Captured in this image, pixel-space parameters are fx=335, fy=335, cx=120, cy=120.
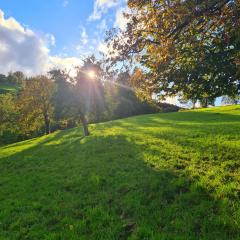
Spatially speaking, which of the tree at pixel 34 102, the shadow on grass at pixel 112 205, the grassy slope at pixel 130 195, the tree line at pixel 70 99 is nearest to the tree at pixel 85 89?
the tree line at pixel 70 99

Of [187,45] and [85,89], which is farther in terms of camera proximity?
[85,89]

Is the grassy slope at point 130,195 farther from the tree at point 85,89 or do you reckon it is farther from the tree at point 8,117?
the tree at point 8,117

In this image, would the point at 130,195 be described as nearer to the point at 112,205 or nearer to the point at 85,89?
the point at 112,205

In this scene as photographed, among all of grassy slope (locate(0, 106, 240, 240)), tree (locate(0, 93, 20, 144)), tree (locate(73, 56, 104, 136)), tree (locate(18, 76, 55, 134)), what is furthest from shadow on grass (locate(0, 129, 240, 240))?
tree (locate(0, 93, 20, 144))

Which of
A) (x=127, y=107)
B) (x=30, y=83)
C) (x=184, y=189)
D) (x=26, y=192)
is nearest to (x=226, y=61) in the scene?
(x=184, y=189)

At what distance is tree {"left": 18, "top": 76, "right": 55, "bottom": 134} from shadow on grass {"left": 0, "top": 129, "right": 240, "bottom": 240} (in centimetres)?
4943

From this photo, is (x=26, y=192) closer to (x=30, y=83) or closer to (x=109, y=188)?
(x=109, y=188)

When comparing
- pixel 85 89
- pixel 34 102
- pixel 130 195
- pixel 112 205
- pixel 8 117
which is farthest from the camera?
pixel 8 117

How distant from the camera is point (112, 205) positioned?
14.7m

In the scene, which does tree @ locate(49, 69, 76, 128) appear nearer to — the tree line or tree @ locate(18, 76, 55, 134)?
the tree line

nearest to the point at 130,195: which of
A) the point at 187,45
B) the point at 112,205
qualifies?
the point at 112,205

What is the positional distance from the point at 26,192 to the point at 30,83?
192 feet

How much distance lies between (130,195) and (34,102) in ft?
199

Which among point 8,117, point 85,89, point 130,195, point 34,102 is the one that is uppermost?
point 85,89
